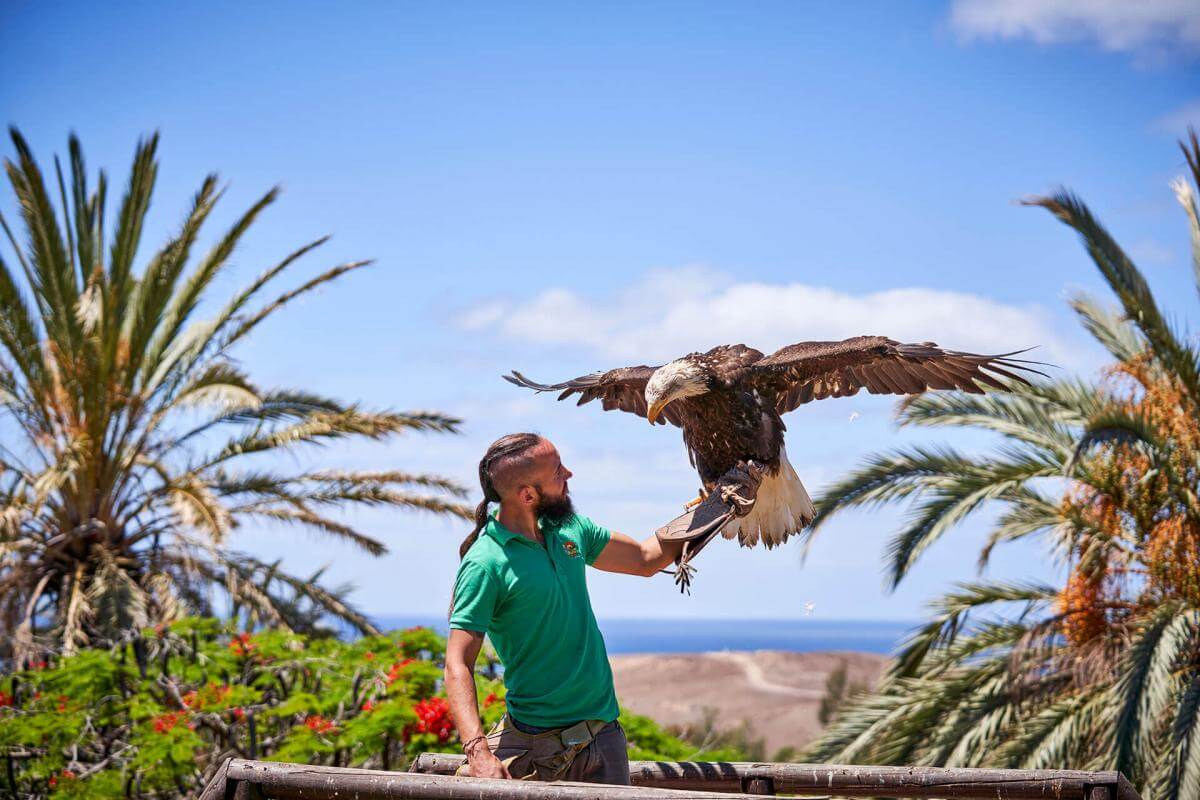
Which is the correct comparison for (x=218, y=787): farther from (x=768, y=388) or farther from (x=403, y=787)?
(x=768, y=388)

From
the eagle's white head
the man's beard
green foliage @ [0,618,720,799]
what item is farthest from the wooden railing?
green foliage @ [0,618,720,799]

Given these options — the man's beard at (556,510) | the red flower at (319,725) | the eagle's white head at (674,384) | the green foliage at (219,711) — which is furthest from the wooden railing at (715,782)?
the red flower at (319,725)

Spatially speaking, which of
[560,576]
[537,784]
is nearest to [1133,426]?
[560,576]

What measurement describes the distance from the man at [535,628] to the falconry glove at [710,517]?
30 centimetres

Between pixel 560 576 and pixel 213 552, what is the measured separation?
23.0 ft

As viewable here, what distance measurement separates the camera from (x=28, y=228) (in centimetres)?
986

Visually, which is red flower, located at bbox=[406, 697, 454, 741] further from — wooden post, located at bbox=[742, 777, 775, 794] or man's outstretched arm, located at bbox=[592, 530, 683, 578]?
man's outstretched arm, located at bbox=[592, 530, 683, 578]

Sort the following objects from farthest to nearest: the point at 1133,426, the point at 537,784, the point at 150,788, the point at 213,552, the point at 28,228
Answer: the point at 28,228
the point at 213,552
the point at 1133,426
the point at 150,788
the point at 537,784

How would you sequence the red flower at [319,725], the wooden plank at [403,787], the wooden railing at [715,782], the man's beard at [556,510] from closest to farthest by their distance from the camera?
the wooden plank at [403,787] < the wooden railing at [715,782] < the man's beard at [556,510] < the red flower at [319,725]

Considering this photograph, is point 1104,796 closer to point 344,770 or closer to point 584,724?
point 584,724

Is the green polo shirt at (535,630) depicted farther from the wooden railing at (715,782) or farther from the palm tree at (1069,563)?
the palm tree at (1069,563)

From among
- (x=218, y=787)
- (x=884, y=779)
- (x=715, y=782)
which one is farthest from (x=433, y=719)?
(x=218, y=787)

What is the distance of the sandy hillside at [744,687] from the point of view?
26594 millimetres

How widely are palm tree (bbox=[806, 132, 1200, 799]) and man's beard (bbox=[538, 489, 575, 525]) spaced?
15.2ft
